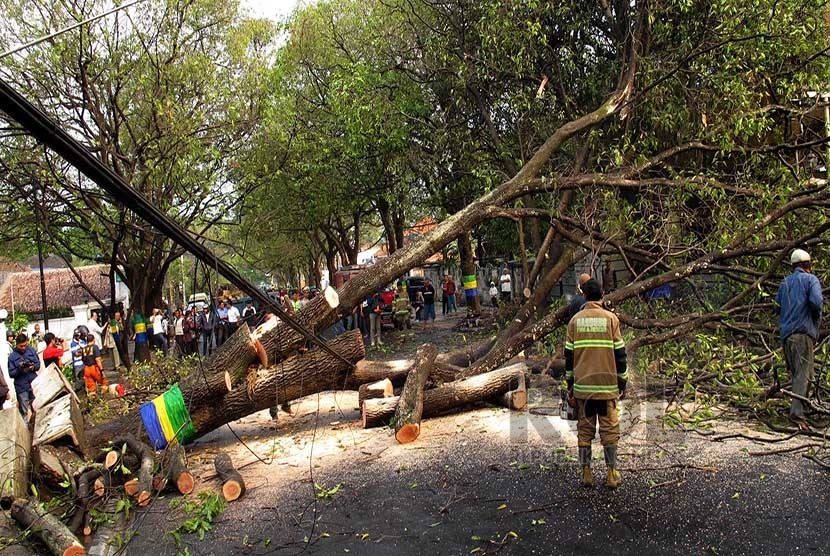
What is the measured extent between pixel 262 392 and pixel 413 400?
182cm

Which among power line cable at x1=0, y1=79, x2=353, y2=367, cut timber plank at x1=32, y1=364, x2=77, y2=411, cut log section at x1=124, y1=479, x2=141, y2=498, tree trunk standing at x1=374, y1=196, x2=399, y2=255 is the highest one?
tree trunk standing at x1=374, y1=196, x2=399, y2=255

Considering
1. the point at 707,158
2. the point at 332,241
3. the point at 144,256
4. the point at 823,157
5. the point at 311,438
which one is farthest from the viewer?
the point at 332,241

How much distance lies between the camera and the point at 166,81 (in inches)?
500

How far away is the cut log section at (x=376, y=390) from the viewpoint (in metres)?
7.85

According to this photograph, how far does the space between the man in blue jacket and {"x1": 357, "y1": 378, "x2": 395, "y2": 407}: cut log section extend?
5053 mm

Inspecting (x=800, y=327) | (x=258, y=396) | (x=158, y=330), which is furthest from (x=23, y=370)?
(x=800, y=327)

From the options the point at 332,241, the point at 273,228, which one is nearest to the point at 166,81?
the point at 273,228

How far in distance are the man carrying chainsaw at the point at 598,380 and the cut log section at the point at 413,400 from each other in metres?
2.22

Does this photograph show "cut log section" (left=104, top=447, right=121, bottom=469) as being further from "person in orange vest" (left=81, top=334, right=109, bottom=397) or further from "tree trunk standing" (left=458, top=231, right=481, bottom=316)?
"tree trunk standing" (left=458, top=231, right=481, bottom=316)

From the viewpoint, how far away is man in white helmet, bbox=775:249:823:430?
5.67 metres

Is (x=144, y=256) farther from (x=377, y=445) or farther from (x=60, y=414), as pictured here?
(x=377, y=445)

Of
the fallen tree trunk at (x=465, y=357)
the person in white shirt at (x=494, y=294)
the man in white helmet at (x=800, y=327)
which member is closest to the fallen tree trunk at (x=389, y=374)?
the fallen tree trunk at (x=465, y=357)

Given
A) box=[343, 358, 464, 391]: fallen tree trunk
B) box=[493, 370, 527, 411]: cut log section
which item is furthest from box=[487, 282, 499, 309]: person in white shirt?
box=[493, 370, 527, 411]: cut log section

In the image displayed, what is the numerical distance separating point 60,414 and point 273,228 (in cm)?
1340
